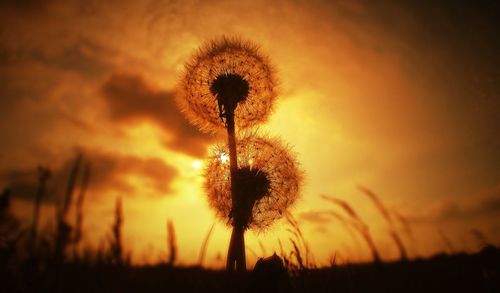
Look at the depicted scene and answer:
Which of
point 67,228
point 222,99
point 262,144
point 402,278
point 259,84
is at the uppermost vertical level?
point 259,84

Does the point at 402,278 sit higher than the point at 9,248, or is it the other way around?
the point at 9,248

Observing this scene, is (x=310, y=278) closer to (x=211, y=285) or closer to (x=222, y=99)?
(x=211, y=285)

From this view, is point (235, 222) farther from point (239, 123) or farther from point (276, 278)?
point (276, 278)

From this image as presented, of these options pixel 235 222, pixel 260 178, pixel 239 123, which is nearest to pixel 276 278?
pixel 235 222

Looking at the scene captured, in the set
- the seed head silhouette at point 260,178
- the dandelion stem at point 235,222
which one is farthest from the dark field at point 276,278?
the seed head silhouette at point 260,178

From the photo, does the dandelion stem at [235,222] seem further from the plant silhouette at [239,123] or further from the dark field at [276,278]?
the dark field at [276,278]

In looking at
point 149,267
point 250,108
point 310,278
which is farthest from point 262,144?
point 149,267
